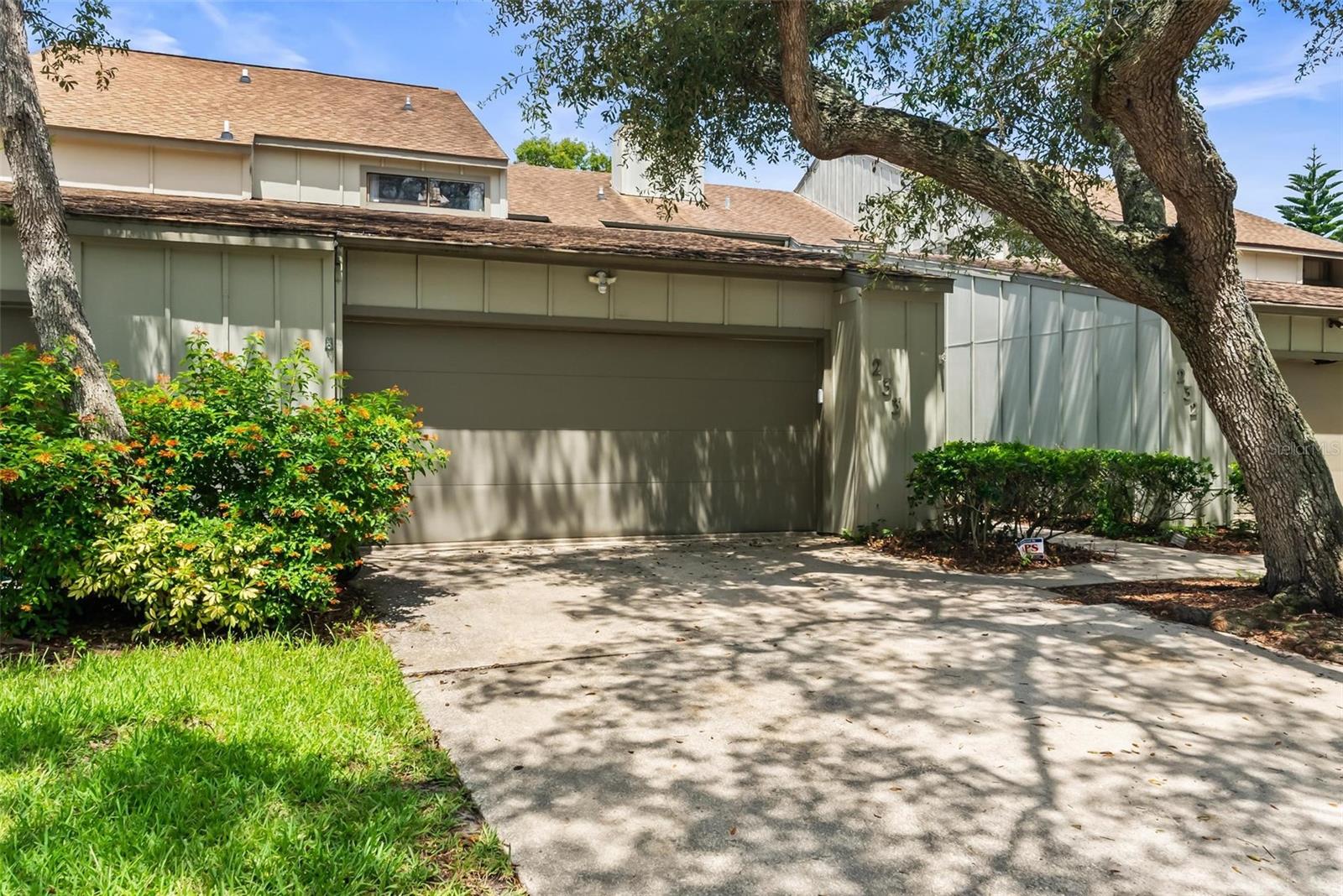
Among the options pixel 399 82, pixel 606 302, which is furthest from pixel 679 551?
pixel 399 82

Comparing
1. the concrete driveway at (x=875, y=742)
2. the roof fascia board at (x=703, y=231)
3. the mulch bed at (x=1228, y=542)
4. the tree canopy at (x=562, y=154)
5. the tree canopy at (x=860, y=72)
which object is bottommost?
the concrete driveway at (x=875, y=742)

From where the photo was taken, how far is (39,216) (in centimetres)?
552

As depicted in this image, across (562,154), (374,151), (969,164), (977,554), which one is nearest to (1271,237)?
(977,554)

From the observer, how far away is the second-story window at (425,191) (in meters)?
15.6

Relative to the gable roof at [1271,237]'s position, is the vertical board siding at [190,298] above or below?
below

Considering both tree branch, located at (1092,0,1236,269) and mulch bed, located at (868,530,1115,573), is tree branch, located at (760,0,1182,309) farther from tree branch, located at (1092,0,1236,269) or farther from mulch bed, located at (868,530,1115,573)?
mulch bed, located at (868,530,1115,573)

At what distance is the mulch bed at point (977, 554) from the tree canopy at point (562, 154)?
27.5 m

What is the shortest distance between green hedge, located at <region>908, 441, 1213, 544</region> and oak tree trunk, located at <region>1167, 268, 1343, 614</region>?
6.38ft

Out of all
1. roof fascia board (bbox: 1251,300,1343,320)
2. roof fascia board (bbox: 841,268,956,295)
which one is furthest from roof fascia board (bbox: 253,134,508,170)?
roof fascia board (bbox: 1251,300,1343,320)

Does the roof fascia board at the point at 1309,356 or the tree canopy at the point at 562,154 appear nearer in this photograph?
the roof fascia board at the point at 1309,356

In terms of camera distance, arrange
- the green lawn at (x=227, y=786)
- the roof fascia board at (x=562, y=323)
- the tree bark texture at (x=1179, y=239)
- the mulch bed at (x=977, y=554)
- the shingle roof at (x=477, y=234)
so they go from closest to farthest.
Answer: the green lawn at (x=227, y=786) → the tree bark texture at (x=1179, y=239) → the shingle roof at (x=477, y=234) → the mulch bed at (x=977, y=554) → the roof fascia board at (x=562, y=323)

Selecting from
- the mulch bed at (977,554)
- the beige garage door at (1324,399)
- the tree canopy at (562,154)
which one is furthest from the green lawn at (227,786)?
the tree canopy at (562,154)

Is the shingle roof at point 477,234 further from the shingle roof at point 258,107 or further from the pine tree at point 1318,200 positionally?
the pine tree at point 1318,200

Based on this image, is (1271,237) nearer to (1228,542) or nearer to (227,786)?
(1228,542)
